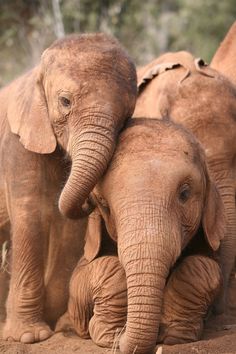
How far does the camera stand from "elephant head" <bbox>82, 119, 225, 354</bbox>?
5.14 metres

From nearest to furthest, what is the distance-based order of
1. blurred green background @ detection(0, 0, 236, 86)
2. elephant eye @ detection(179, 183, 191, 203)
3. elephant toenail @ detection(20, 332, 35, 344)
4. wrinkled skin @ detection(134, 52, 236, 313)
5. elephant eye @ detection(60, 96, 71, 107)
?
1. elephant eye @ detection(179, 183, 191, 203)
2. elephant eye @ detection(60, 96, 71, 107)
3. elephant toenail @ detection(20, 332, 35, 344)
4. wrinkled skin @ detection(134, 52, 236, 313)
5. blurred green background @ detection(0, 0, 236, 86)

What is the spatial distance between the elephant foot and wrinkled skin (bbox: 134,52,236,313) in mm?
1163

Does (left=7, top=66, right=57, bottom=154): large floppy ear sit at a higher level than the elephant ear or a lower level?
higher

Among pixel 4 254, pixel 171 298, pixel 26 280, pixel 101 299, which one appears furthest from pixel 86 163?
pixel 4 254

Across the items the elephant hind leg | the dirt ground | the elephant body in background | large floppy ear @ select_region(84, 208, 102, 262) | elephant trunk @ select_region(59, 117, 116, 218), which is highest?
the elephant body in background

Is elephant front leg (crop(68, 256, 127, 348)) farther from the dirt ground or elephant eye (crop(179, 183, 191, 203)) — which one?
elephant eye (crop(179, 183, 191, 203))

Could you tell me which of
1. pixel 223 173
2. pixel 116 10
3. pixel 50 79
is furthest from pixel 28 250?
pixel 116 10

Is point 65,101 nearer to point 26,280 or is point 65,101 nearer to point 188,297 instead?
point 26,280

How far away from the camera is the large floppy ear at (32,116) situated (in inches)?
239

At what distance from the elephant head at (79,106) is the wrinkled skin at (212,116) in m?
1.09

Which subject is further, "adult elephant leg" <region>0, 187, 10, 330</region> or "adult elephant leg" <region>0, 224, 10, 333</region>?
"adult elephant leg" <region>0, 224, 10, 333</region>

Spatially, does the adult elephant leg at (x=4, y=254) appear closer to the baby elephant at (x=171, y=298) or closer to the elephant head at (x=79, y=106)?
the elephant head at (x=79, y=106)

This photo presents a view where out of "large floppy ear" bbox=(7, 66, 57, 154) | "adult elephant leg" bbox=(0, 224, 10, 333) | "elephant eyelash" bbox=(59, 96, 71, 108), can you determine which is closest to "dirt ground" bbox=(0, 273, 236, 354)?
→ "adult elephant leg" bbox=(0, 224, 10, 333)

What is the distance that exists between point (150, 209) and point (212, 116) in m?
1.73
